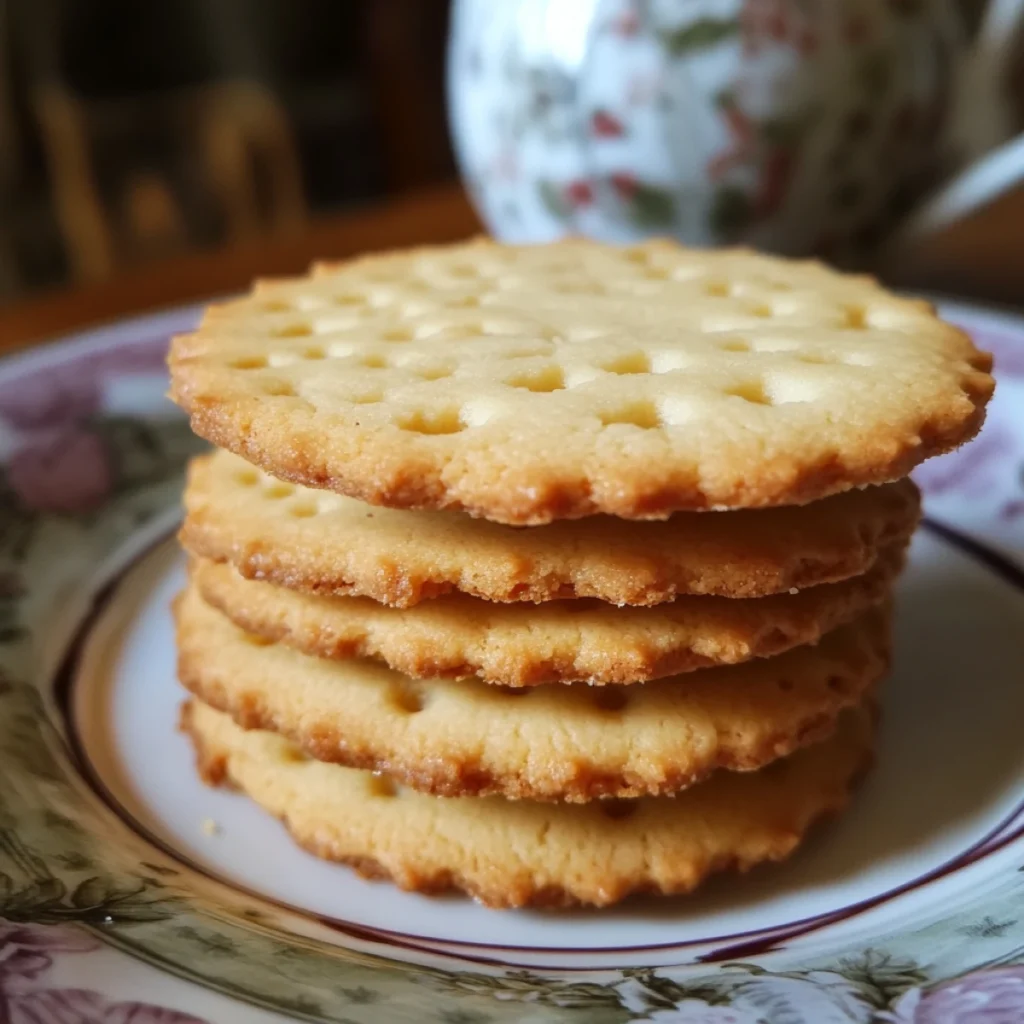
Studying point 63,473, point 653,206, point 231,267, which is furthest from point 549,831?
point 231,267

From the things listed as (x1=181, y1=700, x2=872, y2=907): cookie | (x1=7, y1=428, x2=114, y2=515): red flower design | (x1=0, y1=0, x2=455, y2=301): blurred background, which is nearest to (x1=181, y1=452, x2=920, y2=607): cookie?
(x1=181, y1=700, x2=872, y2=907): cookie

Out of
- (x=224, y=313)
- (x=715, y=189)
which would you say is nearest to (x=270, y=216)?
(x=715, y=189)

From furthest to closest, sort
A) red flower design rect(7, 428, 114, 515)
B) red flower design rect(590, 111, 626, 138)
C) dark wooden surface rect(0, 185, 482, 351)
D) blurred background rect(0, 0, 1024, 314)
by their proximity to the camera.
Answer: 1. blurred background rect(0, 0, 1024, 314)
2. dark wooden surface rect(0, 185, 482, 351)
3. red flower design rect(590, 111, 626, 138)
4. red flower design rect(7, 428, 114, 515)

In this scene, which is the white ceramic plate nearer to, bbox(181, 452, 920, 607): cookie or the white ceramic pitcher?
bbox(181, 452, 920, 607): cookie

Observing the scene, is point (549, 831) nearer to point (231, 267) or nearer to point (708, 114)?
point (708, 114)

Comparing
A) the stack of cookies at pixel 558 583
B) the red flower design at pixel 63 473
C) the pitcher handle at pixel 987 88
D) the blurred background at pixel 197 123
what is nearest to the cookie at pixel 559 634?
the stack of cookies at pixel 558 583

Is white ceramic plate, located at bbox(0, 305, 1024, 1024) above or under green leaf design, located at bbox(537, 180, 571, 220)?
under

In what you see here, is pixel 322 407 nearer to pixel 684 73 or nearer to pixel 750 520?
pixel 750 520

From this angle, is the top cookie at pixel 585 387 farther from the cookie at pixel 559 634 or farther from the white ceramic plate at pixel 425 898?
the white ceramic plate at pixel 425 898
